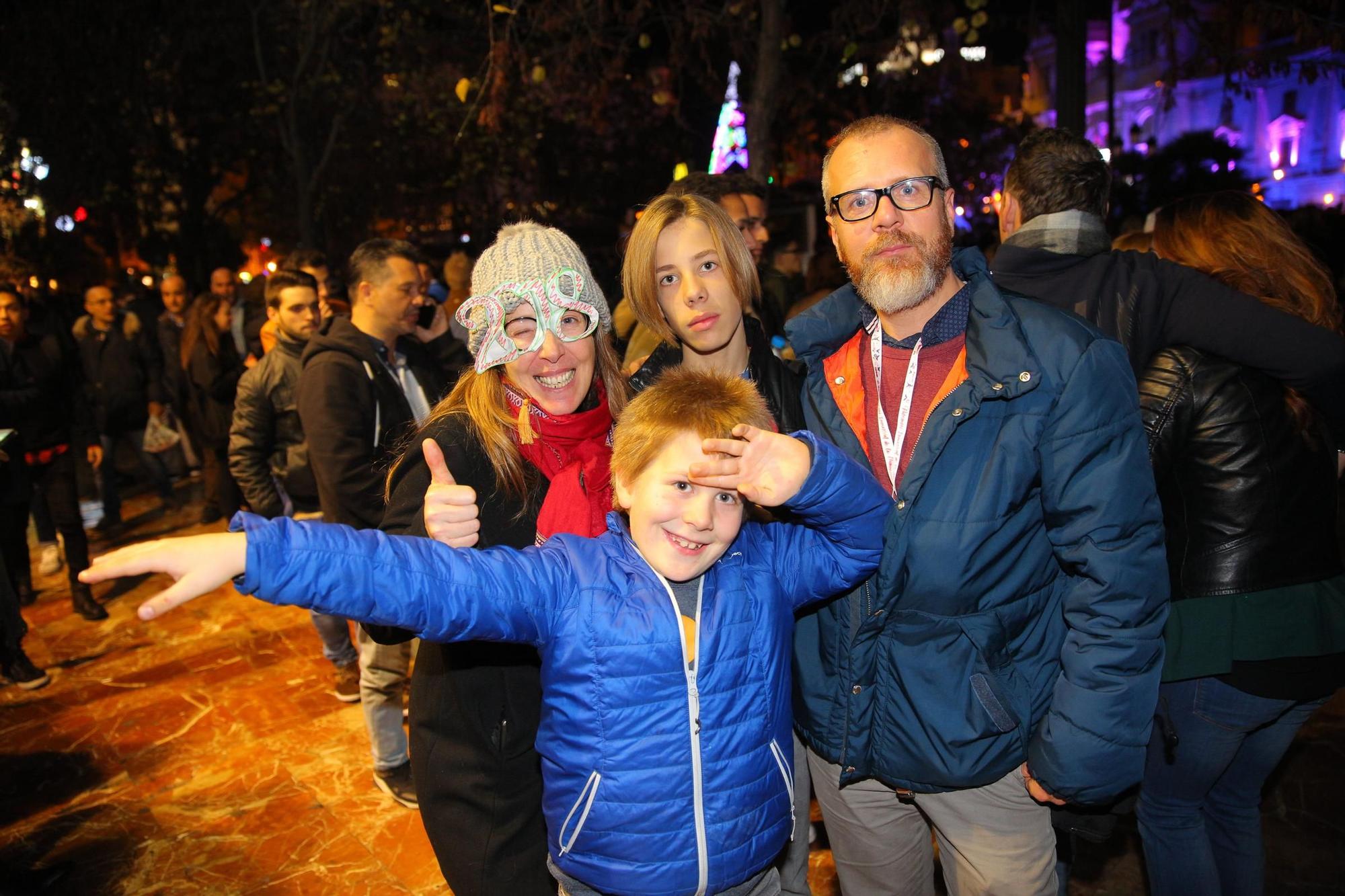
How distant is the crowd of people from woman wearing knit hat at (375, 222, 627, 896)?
10mm

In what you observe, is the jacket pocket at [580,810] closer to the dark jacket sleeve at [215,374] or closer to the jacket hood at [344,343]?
the jacket hood at [344,343]

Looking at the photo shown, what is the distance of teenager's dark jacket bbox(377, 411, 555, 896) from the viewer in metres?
2.25

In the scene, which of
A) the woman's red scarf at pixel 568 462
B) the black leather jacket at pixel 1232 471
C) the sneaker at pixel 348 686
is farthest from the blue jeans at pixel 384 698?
the black leather jacket at pixel 1232 471

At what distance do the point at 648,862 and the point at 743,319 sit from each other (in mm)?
1794

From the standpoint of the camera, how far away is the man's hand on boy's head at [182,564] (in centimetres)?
140

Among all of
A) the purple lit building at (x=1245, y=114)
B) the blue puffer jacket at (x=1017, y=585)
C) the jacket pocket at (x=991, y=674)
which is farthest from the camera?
the purple lit building at (x=1245, y=114)

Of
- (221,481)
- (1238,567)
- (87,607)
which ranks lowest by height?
(87,607)

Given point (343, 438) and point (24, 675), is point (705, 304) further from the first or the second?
point (24, 675)

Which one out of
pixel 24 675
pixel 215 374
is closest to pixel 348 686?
pixel 24 675

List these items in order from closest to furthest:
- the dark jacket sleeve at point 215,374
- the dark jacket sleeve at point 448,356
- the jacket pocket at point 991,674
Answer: the jacket pocket at point 991,674 → the dark jacket sleeve at point 448,356 → the dark jacket sleeve at point 215,374

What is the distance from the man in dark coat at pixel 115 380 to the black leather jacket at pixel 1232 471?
30.7 feet

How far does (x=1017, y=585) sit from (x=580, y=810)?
1.19 meters

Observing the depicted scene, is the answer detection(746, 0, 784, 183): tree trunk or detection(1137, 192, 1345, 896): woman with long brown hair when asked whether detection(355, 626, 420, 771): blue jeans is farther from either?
detection(746, 0, 784, 183): tree trunk

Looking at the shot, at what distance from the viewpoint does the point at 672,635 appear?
202 centimetres
